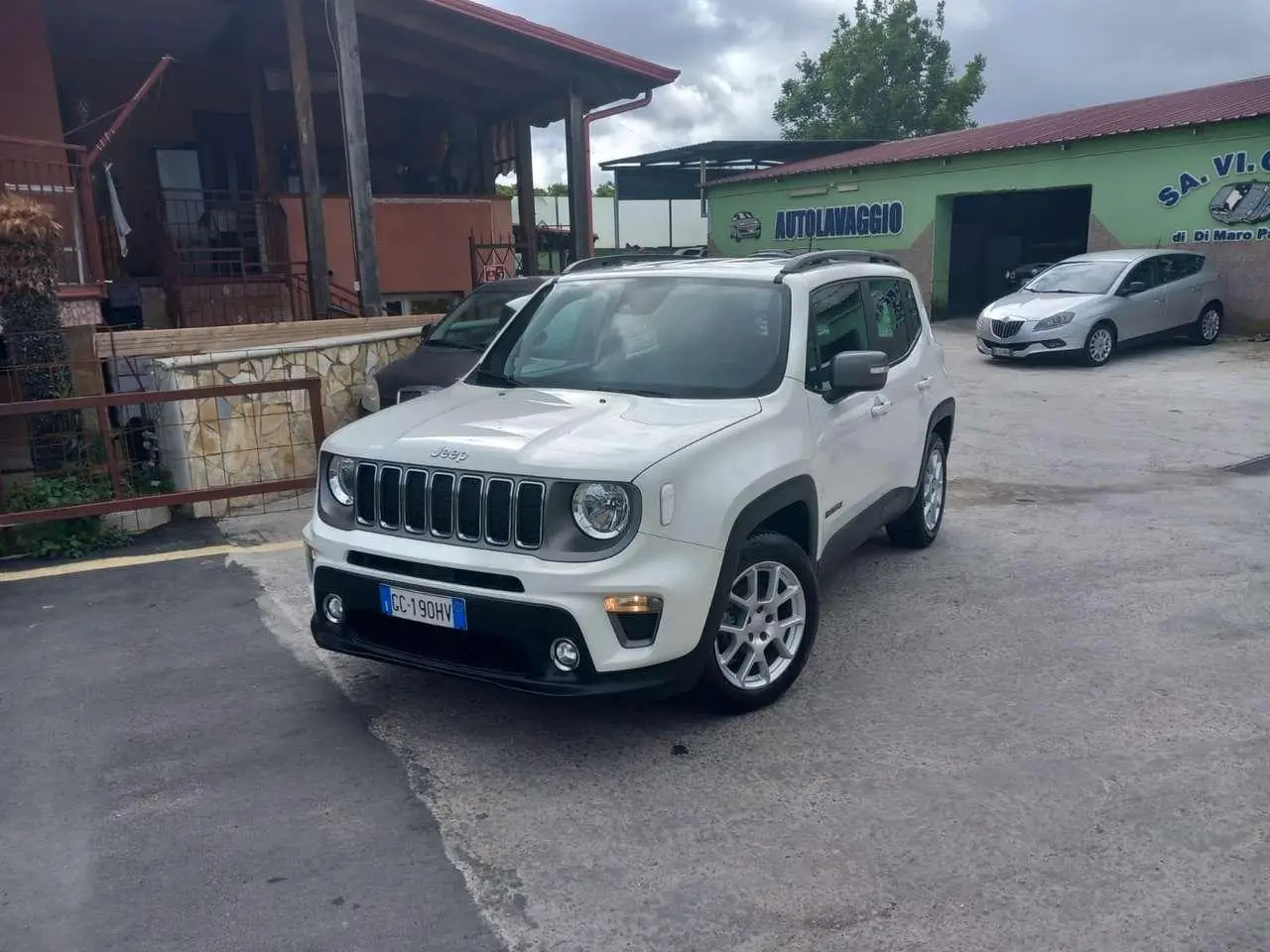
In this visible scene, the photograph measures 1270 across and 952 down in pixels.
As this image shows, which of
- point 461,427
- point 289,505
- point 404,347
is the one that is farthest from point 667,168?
point 461,427

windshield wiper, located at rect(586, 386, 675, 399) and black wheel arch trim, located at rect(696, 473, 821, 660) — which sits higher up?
windshield wiper, located at rect(586, 386, 675, 399)

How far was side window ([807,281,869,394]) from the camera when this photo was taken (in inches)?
192

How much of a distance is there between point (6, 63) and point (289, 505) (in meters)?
6.11

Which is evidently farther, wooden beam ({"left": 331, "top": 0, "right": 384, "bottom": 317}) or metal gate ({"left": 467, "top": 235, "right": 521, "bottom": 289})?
metal gate ({"left": 467, "top": 235, "right": 521, "bottom": 289})

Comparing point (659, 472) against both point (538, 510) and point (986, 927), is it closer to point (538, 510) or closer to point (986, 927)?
point (538, 510)

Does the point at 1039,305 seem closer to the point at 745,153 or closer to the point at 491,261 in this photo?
the point at 491,261

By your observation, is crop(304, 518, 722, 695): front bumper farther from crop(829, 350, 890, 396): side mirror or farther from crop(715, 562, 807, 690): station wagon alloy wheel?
crop(829, 350, 890, 396): side mirror

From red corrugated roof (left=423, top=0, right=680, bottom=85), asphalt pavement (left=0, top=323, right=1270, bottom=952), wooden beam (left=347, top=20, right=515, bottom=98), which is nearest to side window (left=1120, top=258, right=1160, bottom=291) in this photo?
red corrugated roof (left=423, top=0, right=680, bottom=85)

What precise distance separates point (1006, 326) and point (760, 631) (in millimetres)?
12772

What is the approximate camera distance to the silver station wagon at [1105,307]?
50.2 feet

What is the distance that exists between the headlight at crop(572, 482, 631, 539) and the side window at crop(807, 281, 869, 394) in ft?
4.64

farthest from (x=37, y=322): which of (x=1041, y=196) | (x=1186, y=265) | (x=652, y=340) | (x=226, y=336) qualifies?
(x=1041, y=196)

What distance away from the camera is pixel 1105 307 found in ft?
50.6

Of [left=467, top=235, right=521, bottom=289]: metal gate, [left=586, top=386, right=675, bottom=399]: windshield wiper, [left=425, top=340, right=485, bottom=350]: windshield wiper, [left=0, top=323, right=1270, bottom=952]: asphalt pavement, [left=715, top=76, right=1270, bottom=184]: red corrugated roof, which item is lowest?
[left=0, top=323, right=1270, bottom=952]: asphalt pavement
